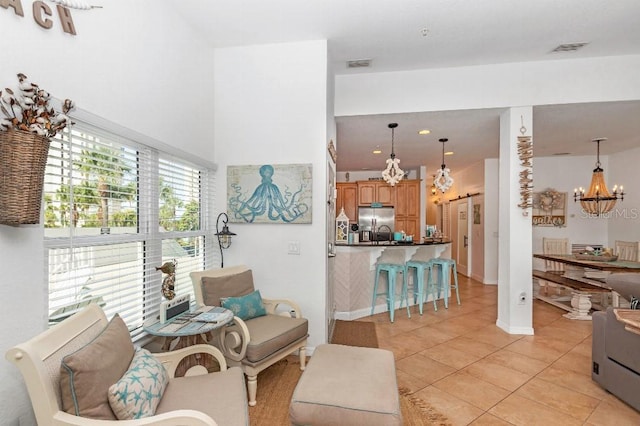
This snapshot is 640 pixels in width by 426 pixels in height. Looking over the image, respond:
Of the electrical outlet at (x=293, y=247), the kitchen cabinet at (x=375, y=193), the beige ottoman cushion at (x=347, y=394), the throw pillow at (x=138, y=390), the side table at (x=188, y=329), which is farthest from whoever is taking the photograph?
the kitchen cabinet at (x=375, y=193)

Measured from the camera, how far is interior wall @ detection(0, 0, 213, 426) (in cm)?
137

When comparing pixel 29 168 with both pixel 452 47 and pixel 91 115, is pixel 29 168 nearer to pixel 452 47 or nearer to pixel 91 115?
pixel 91 115

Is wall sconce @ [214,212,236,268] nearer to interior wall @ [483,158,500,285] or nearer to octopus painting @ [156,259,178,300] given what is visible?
octopus painting @ [156,259,178,300]

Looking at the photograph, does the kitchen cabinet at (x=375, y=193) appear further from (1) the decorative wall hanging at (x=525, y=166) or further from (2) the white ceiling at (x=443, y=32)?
(1) the decorative wall hanging at (x=525, y=166)

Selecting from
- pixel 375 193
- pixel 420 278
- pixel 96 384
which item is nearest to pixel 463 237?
pixel 375 193

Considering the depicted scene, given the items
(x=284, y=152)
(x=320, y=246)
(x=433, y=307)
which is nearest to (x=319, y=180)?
(x=284, y=152)

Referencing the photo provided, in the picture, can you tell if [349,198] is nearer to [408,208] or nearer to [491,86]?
[408,208]

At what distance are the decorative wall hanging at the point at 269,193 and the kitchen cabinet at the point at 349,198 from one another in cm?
474

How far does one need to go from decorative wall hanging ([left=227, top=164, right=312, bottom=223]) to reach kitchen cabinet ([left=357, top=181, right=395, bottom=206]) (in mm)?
4713

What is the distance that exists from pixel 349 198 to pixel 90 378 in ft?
22.6

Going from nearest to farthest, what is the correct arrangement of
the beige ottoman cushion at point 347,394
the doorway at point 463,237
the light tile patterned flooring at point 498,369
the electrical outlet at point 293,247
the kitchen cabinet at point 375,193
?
the beige ottoman cushion at point 347,394, the light tile patterned flooring at point 498,369, the electrical outlet at point 293,247, the kitchen cabinet at point 375,193, the doorway at point 463,237

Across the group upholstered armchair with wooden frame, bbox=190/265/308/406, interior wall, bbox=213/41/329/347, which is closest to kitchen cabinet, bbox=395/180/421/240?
interior wall, bbox=213/41/329/347

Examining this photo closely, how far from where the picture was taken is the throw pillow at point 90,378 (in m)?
1.14

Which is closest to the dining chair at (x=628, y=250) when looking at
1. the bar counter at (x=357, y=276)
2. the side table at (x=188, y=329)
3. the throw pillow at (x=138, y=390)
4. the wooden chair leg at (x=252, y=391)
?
the bar counter at (x=357, y=276)
